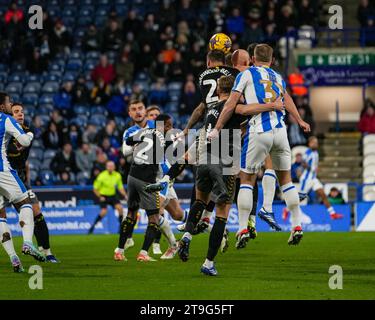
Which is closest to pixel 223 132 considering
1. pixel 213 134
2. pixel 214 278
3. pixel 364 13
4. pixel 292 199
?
pixel 213 134

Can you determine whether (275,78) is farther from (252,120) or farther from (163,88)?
(163,88)

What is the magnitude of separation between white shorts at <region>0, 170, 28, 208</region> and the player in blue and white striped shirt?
9.46 feet

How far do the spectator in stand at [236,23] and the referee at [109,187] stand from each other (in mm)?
7013

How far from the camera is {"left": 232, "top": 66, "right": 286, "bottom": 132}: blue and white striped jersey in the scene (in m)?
12.7

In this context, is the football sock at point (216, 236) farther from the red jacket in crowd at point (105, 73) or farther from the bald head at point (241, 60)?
the red jacket in crowd at point (105, 73)

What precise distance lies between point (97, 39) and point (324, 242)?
50.8 feet

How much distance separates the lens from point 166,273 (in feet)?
41.9

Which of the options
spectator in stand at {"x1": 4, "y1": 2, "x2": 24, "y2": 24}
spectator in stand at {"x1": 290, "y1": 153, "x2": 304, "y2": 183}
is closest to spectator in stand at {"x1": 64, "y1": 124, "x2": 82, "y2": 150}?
spectator in stand at {"x1": 4, "y1": 2, "x2": 24, "y2": 24}

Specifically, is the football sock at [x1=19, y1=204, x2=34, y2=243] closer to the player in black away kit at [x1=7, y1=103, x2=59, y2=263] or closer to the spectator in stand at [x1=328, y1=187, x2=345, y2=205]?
the player in black away kit at [x1=7, y1=103, x2=59, y2=263]

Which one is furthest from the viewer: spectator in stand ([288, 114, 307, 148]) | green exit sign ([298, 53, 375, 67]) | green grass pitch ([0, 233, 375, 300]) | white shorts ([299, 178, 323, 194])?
green exit sign ([298, 53, 375, 67])

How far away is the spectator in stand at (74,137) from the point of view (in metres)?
28.2

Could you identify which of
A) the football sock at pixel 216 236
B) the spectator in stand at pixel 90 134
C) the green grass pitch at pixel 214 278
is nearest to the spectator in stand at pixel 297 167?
the spectator in stand at pixel 90 134

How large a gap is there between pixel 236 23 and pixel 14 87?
7217 mm
